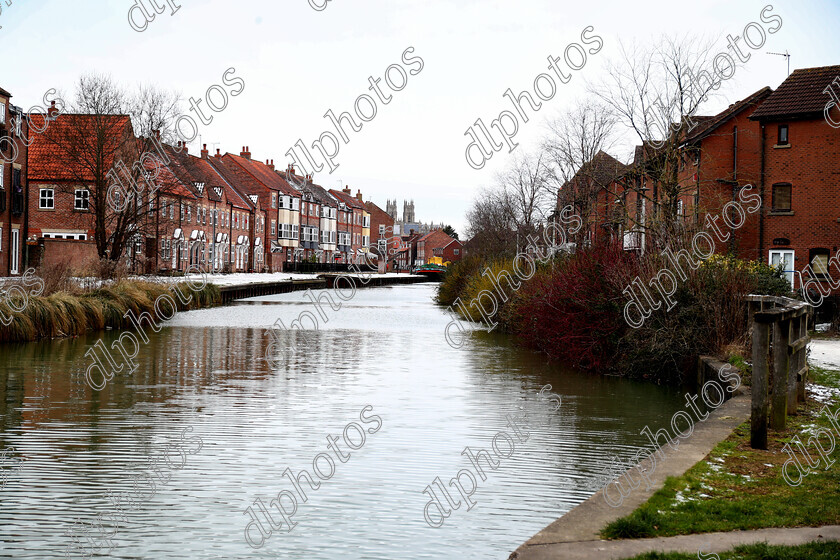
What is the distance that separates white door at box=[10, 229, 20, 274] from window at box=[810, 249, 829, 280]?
1511 inches

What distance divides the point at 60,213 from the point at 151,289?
90.5 feet

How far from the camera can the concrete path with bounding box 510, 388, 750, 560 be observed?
18.5 feet

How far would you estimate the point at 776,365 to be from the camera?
9438mm

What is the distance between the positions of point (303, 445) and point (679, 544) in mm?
5577

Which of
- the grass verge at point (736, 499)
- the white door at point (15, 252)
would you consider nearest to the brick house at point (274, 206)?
the white door at point (15, 252)

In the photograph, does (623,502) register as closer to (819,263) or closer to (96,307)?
(96,307)

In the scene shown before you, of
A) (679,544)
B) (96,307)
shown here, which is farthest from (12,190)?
(679,544)

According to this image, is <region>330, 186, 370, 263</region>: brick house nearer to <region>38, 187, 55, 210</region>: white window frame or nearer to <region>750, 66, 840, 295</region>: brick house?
<region>38, 187, 55, 210</region>: white window frame

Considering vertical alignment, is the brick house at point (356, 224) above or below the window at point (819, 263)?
above

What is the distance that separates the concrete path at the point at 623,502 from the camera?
564 centimetres

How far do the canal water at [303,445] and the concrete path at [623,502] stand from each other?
0.65m

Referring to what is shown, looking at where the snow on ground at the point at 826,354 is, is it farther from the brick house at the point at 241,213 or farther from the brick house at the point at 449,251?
the brick house at the point at 449,251

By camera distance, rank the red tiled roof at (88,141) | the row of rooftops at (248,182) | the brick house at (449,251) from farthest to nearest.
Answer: the brick house at (449,251)
the row of rooftops at (248,182)
the red tiled roof at (88,141)

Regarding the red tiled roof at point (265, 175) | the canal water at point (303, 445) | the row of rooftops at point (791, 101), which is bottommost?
the canal water at point (303, 445)
